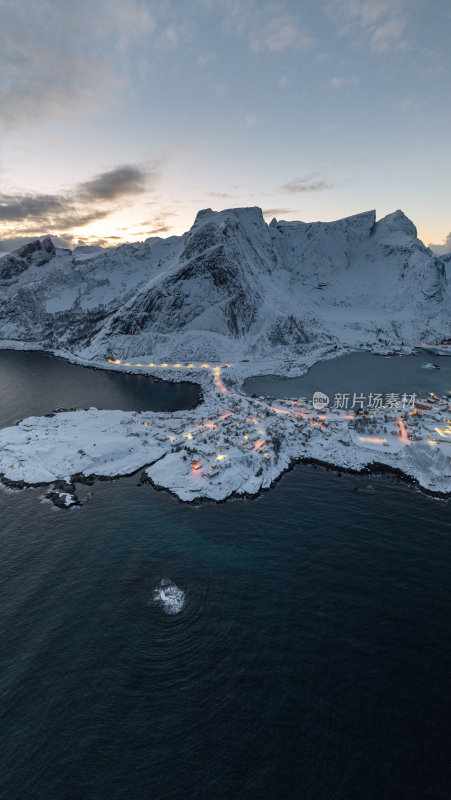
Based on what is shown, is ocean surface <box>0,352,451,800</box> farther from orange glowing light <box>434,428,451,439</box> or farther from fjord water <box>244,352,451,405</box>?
fjord water <box>244,352,451,405</box>

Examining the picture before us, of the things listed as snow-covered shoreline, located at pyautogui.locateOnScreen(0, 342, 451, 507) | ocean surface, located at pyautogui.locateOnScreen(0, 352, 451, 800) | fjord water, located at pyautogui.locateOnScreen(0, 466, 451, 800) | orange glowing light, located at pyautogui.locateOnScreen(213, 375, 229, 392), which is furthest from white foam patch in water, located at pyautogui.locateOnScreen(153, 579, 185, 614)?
orange glowing light, located at pyautogui.locateOnScreen(213, 375, 229, 392)

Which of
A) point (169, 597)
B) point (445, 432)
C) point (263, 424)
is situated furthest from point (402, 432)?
point (169, 597)

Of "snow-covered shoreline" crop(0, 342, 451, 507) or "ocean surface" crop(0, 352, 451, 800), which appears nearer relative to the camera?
"ocean surface" crop(0, 352, 451, 800)

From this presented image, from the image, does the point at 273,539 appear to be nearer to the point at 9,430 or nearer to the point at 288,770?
the point at 288,770

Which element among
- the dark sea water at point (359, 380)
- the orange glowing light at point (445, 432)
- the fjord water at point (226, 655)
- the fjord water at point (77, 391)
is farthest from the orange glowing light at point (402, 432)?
the fjord water at point (77, 391)

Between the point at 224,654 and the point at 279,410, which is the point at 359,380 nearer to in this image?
the point at 279,410

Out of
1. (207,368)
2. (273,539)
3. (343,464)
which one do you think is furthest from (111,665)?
(207,368)
